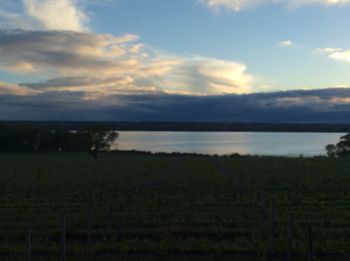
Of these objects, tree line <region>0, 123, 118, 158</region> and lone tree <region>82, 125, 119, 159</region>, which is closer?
lone tree <region>82, 125, 119, 159</region>

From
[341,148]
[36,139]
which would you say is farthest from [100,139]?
[341,148]

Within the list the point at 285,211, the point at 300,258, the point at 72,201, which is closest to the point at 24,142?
the point at 72,201

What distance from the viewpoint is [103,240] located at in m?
13.8

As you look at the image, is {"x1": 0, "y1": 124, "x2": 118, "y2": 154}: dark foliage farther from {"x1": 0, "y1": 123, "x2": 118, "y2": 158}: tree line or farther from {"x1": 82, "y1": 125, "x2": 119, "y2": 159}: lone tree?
{"x1": 82, "y1": 125, "x2": 119, "y2": 159}: lone tree

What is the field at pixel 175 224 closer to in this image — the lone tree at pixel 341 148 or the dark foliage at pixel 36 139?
the dark foliage at pixel 36 139

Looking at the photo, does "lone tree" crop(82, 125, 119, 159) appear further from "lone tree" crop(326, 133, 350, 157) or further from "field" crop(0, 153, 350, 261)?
"field" crop(0, 153, 350, 261)

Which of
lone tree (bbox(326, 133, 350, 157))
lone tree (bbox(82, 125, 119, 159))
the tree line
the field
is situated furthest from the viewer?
the tree line

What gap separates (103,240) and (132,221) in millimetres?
2704

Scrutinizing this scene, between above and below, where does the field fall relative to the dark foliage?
below

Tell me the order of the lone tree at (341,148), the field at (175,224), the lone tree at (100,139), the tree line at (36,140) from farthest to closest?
1. the tree line at (36,140)
2. the lone tree at (341,148)
3. the lone tree at (100,139)
4. the field at (175,224)

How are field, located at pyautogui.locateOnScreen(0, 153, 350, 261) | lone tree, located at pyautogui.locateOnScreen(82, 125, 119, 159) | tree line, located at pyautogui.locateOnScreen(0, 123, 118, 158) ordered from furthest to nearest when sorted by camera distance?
tree line, located at pyautogui.locateOnScreen(0, 123, 118, 158) < lone tree, located at pyautogui.locateOnScreen(82, 125, 119, 159) < field, located at pyautogui.locateOnScreen(0, 153, 350, 261)

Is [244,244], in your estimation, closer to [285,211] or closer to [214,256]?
[214,256]

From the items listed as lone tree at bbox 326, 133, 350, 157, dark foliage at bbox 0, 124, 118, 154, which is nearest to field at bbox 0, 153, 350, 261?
dark foliage at bbox 0, 124, 118, 154

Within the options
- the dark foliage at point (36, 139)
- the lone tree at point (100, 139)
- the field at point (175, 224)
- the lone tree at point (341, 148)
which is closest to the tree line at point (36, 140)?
the dark foliage at point (36, 139)
